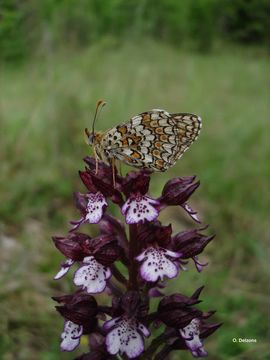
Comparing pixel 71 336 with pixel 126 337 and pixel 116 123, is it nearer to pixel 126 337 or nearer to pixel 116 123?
pixel 126 337

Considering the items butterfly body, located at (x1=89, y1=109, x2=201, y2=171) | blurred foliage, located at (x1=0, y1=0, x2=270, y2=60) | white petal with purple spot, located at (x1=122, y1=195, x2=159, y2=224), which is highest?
blurred foliage, located at (x1=0, y1=0, x2=270, y2=60)

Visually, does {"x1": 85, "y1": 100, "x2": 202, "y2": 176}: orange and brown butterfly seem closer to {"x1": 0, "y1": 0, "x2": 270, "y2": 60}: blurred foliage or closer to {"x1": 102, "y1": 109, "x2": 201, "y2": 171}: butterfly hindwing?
{"x1": 102, "y1": 109, "x2": 201, "y2": 171}: butterfly hindwing

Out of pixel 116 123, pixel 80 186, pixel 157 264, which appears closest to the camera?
pixel 157 264

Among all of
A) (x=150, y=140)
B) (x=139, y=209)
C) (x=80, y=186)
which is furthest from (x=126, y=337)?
(x=80, y=186)

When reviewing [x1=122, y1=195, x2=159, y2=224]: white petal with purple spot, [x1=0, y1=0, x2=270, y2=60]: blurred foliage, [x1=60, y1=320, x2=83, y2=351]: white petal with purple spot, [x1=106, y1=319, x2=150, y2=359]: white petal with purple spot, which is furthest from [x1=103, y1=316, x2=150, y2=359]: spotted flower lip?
[x1=0, y1=0, x2=270, y2=60]: blurred foliage

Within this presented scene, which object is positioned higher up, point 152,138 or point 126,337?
point 152,138

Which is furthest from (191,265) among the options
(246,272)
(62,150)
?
(62,150)

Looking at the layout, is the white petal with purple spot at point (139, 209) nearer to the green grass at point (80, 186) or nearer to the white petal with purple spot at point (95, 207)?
the white petal with purple spot at point (95, 207)
